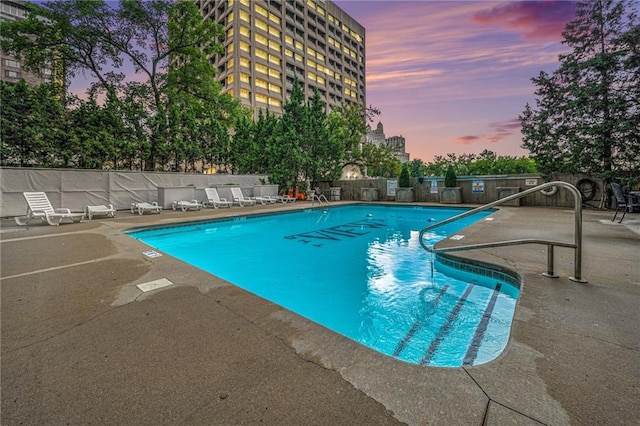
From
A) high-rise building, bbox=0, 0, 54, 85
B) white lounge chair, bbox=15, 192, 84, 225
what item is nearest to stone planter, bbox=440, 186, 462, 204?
white lounge chair, bbox=15, 192, 84, 225

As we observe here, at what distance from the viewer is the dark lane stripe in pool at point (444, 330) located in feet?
8.54

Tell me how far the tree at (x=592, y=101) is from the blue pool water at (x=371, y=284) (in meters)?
7.33

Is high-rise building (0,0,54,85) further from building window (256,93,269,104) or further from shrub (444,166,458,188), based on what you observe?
shrub (444,166,458,188)

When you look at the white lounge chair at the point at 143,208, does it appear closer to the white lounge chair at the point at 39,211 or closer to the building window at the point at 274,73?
the white lounge chair at the point at 39,211

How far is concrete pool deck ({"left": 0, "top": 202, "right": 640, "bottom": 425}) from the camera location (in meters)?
1.30

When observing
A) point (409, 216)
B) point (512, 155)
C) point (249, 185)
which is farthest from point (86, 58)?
point (512, 155)

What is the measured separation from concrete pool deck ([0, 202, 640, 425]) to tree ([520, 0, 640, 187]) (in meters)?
10.6

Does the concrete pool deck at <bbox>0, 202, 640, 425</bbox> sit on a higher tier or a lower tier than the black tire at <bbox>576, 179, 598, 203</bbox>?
lower

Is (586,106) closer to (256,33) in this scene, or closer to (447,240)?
(447,240)

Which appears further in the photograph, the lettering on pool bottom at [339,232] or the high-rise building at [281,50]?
the high-rise building at [281,50]

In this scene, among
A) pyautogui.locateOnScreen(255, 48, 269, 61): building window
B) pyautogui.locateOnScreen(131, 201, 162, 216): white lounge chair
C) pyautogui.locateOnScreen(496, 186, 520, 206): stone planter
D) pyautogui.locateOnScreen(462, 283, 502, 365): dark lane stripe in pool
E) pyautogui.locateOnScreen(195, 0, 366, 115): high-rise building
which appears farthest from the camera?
pyautogui.locateOnScreen(255, 48, 269, 61): building window

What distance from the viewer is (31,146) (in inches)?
469

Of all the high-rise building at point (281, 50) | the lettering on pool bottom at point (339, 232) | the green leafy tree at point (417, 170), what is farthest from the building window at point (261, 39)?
the lettering on pool bottom at point (339, 232)

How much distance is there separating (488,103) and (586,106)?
15.2 metres
